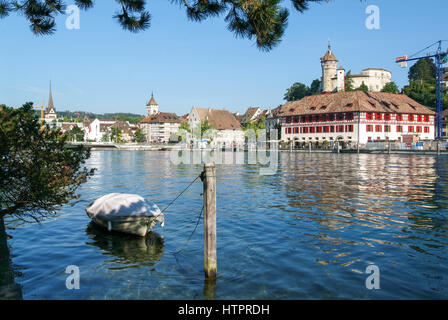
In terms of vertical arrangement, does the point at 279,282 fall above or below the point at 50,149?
below

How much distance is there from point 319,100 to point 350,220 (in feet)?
270

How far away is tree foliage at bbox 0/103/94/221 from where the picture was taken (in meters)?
8.55

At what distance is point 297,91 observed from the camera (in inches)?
5394

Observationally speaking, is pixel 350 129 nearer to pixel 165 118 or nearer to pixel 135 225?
pixel 135 225

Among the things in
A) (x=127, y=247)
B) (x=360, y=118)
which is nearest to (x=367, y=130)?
(x=360, y=118)

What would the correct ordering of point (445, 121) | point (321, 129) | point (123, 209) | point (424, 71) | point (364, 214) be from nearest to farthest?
point (123, 209), point (364, 214), point (321, 129), point (445, 121), point (424, 71)

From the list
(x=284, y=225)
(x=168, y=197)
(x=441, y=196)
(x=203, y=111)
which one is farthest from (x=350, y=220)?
(x=203, y=111)

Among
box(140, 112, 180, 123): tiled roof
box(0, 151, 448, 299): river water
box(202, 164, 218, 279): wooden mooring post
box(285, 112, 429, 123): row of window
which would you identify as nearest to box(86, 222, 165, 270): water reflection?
box(0, 151, 448, 299): river water


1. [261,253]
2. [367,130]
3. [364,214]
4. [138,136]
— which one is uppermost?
[138,136]

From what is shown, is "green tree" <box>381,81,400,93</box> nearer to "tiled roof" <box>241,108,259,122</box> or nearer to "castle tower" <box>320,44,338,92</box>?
"castle tower" <box>320,44,338,92</box>

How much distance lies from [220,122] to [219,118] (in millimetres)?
1952
